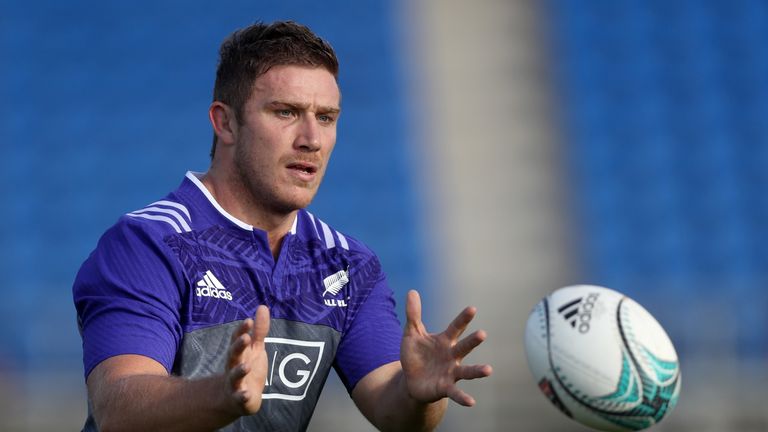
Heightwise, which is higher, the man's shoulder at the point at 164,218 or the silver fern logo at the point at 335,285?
the man's shoulder at the point at 164,218

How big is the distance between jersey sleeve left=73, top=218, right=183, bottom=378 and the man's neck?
1.49 ft

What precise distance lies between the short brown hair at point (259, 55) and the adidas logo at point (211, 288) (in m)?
0.67

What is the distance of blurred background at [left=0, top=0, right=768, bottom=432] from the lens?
12539mm

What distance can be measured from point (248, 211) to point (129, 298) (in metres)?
0.76

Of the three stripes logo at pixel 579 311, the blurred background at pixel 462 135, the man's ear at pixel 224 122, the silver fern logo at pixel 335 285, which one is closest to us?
the three stripes logo at pixel 579 311

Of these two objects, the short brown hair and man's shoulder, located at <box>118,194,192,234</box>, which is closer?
man's shoulder, located at <box>118,194,192,234</box>

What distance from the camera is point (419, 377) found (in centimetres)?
404

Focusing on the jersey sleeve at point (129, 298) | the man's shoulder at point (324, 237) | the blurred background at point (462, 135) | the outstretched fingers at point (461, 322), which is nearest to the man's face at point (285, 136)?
the man's shoulder at point (324, 237)

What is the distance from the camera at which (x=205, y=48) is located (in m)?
13.9

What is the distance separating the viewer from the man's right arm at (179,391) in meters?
3.27

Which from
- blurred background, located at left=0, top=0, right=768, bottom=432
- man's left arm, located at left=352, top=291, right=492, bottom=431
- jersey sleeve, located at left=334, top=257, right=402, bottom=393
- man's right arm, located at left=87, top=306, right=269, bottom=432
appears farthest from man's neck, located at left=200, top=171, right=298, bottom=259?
blurred background, located at left=0, top=0, right=768, bottom=432

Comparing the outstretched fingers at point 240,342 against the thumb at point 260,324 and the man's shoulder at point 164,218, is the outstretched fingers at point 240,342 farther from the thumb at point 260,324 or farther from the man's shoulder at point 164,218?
the man's shoulder at point 164,218

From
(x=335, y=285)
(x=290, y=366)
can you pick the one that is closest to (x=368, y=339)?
(x=335, y=285)

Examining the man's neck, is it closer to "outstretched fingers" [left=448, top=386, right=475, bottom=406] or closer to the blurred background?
"outstretched fingers" [left=448, top=386, right=475, bottom=406]
